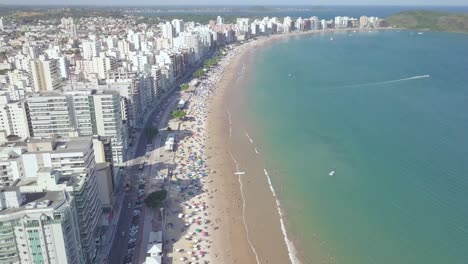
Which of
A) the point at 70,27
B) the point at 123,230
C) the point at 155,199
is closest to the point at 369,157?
the point at 155,199

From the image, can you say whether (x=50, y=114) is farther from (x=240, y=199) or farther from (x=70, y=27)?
(x=70, y=27)

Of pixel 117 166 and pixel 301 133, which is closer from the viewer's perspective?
pixel 117 166

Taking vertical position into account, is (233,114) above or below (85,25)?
below

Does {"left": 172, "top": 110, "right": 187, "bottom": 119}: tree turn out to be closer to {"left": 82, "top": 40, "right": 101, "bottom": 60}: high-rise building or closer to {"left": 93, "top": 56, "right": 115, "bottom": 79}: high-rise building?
{"left": 93, "top": 56, "right": 115, "bottom": 79}: high-rise building

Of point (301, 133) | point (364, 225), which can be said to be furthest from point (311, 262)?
point (301, 133)

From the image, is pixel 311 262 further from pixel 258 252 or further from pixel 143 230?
pixel 143 230

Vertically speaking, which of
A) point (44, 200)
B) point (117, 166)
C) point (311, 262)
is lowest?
point (311, 262)
